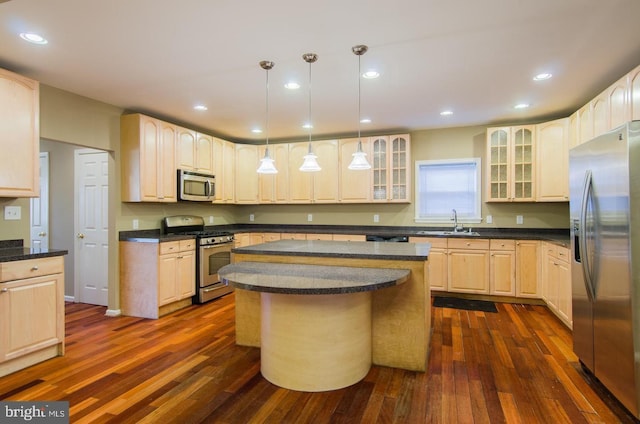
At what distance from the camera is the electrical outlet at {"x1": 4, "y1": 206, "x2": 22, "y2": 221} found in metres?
3.32

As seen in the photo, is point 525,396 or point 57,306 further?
point 57,306

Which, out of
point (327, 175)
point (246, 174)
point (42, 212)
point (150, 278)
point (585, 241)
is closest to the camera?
point (585, 241)

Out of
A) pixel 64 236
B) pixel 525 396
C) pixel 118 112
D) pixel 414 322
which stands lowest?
pixel 525 396

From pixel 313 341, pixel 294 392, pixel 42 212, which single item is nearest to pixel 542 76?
pixel 313 341

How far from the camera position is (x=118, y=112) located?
14.3 ft

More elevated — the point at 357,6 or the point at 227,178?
the point at 357,6

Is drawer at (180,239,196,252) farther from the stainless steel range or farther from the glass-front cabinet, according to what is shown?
the glass-front cabinet

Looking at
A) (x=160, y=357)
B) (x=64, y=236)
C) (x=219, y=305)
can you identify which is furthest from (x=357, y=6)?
(x=64, y=236)

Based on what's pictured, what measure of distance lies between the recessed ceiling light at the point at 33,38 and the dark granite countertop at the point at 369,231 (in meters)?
2.18

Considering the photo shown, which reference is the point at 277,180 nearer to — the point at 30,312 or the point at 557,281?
the point at 30,312

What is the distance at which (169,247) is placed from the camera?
14.2 feet

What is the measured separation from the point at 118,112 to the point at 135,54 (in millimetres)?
1714

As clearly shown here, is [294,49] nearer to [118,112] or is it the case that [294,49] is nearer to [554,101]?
[118,112]

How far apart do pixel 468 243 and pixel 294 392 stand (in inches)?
131
